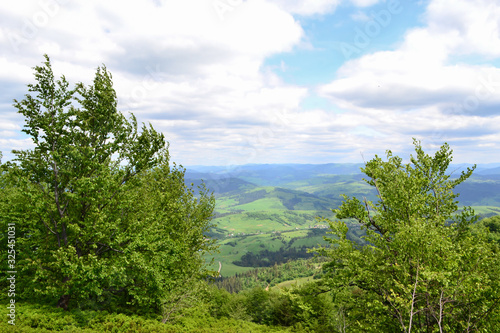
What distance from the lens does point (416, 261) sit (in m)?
12.1

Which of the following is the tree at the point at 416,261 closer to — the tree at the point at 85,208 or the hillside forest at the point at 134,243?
the hillside forest at the point at 134,243

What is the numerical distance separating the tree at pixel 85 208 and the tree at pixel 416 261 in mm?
12827

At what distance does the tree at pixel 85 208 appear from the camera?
15.1 m

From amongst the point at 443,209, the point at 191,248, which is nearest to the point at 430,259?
the point at 443,209

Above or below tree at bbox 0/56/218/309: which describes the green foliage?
below

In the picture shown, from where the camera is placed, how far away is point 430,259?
12.0 meters

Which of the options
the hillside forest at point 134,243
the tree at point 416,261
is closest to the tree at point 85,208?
the hillside forest at point 134,243

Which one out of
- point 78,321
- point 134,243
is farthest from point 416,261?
point 78,321

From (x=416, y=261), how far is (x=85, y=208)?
66.7ft

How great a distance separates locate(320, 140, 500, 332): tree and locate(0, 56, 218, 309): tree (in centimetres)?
1283

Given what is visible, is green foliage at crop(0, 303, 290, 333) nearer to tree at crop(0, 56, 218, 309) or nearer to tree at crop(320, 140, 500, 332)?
tree at crop(0, 56, 218, 309)

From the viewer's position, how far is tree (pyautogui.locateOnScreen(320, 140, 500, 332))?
1165cm

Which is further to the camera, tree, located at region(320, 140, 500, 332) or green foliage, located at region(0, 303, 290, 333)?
green foliage, located at region(0, 303, 290, 333)

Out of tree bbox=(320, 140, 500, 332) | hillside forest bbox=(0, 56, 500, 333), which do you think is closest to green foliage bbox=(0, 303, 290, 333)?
hillside forest bbox=(0, 56, 500, 333)
